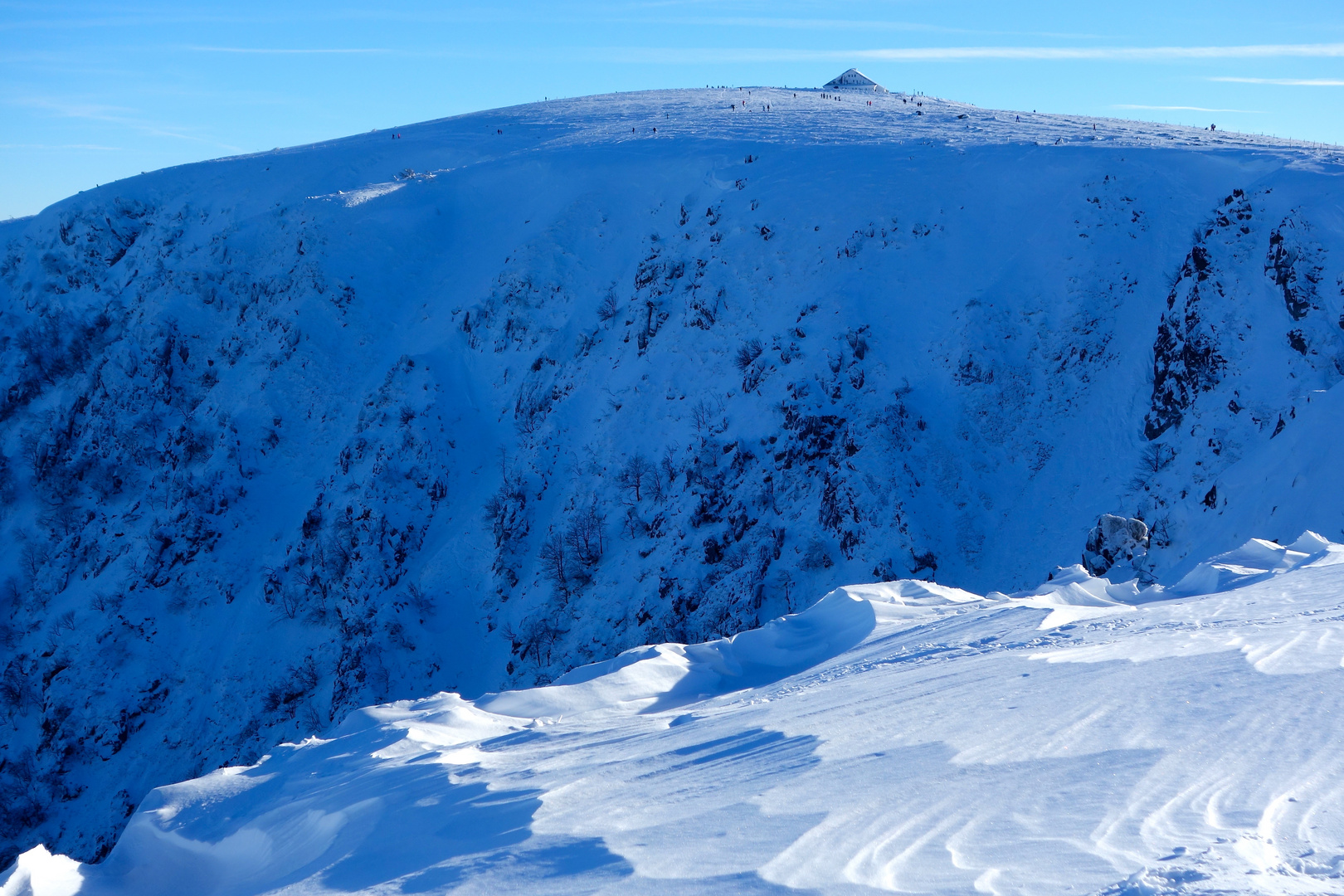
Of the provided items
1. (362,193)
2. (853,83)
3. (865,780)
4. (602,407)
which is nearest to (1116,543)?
(865,780)

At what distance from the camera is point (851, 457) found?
25375 millimetres

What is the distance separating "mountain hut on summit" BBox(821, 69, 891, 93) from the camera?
65.2 metres

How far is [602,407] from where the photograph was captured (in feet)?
101

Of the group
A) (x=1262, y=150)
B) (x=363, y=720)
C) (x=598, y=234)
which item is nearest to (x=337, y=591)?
(x=598, y=234)

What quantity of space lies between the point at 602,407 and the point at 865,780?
26.4 meters

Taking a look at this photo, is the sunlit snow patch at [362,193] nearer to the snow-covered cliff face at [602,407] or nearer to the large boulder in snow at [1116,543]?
the snow-covered cliff face at [602,407]

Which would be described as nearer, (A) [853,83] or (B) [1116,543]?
(B) [1116,543]

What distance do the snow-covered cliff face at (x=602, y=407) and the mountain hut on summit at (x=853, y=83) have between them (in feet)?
85.5

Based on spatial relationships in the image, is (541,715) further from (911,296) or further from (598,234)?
(598,234)

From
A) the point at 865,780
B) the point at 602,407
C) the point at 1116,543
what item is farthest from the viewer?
the point at 602,407

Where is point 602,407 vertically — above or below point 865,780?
below

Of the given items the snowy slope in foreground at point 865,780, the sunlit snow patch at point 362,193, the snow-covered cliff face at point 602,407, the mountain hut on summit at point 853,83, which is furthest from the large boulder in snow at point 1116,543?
the mountain hut on summit at point 853,83

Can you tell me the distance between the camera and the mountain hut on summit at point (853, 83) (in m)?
65.2

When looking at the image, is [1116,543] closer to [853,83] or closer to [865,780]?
[865,780]
